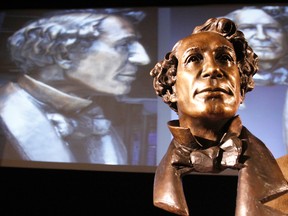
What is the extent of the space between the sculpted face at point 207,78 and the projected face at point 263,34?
184cm

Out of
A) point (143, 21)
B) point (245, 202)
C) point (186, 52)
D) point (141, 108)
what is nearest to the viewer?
point (245, 202)

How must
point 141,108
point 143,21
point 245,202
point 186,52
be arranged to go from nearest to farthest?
Result: point 245,202 → point 186,52 → point 141,108 → point 143,21

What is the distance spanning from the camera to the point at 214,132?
1.19m

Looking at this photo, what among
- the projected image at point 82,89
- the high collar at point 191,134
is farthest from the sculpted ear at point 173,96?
the projected image at point 82,89

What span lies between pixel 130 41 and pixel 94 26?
1.03 ft

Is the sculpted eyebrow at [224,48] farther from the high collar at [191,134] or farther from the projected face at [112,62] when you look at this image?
the projected face at [112,62]

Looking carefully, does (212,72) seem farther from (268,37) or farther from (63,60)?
(63,60)

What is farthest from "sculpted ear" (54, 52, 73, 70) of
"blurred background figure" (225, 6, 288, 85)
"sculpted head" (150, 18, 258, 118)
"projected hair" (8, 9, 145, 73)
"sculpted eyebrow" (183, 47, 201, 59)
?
"sculpted eyebrow" (183, 47, 201, 59)

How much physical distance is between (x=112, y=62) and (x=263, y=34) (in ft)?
3.38

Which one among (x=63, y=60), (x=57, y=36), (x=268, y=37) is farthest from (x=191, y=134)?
(x=57, y=36)

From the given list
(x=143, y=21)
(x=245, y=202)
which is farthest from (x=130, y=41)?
(x=245, y=202)

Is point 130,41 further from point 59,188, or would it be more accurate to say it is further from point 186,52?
point 186,52

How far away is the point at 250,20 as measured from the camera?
3.11m

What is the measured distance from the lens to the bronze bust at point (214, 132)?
1129 millimetres
